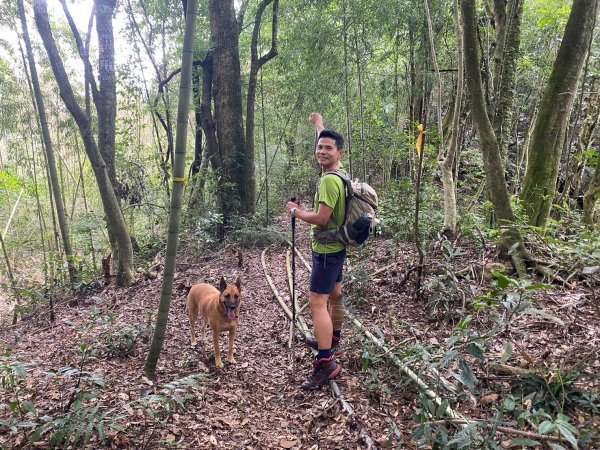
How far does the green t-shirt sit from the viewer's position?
Result: 3.02m

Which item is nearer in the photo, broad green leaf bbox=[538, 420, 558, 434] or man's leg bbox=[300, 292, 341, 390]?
broad green leaf bbox=[538, 420, 558, 434]

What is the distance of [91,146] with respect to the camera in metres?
5.20

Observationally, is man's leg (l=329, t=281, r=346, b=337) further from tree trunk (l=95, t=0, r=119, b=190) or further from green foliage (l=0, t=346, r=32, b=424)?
tree trunk (l=95, t=0, r=119, b=190)

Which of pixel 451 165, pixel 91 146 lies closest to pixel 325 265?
pixel 451 165

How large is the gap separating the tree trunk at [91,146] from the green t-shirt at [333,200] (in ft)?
12.6

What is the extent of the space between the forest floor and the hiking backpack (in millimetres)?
769

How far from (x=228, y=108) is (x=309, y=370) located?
6.77 meters

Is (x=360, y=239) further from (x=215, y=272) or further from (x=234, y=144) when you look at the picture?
(x=234, y=144)

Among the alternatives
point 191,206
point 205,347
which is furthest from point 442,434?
point 191,206

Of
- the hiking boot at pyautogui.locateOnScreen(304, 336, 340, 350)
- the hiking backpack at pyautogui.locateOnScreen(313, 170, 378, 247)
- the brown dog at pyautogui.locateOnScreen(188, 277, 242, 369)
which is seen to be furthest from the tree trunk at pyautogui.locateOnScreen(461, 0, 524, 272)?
the brown dog at pyautogui.locateOnScreen(188, 277, 242, 369)

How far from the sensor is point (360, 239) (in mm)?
3088

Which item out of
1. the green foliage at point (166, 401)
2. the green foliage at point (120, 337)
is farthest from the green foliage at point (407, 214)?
the green foliage at point (166, 401)

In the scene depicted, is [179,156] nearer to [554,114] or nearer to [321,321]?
[321,321]

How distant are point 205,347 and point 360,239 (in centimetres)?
222
